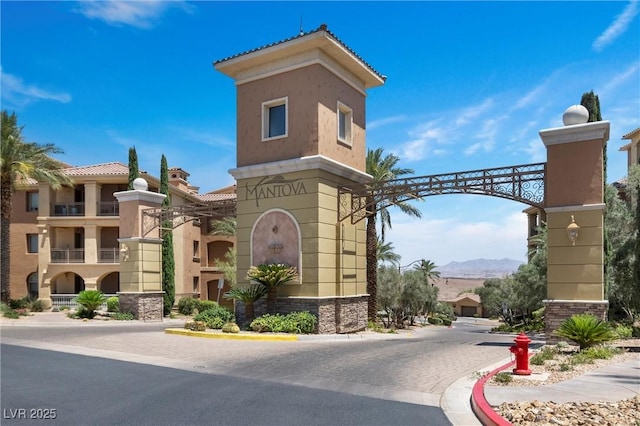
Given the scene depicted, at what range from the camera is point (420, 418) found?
7703 millimetres

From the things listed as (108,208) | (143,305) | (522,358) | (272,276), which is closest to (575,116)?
(522,358)

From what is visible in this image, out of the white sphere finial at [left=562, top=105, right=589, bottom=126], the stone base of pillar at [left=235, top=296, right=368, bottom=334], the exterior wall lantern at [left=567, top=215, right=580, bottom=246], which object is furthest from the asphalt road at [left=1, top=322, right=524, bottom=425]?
the white sphere finial at [left=562, top=105, right=589, bottom=126]

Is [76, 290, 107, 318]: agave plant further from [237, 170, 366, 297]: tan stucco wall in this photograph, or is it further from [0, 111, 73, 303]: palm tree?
[237, 170, 366, 297]: tan stucco wall

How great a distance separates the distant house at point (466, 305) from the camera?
8100cm

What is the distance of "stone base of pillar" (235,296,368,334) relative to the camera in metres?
18.9

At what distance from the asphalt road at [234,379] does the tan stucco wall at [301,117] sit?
288 inches

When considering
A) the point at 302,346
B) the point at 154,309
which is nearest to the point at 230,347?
the point at 302,346

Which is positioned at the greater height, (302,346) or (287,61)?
(287,61)

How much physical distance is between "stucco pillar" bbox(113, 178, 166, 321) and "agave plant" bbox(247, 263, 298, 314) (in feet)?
29.1

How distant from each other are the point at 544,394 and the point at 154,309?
2195 centimetres

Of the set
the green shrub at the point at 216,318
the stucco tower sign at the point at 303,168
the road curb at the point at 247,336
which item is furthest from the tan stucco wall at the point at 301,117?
the road curb at the point at 247,336

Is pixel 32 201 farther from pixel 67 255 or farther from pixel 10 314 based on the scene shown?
pixel 10 314

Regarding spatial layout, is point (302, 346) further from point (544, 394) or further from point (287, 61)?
point (287, 61)

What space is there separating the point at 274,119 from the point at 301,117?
5.14 feet
